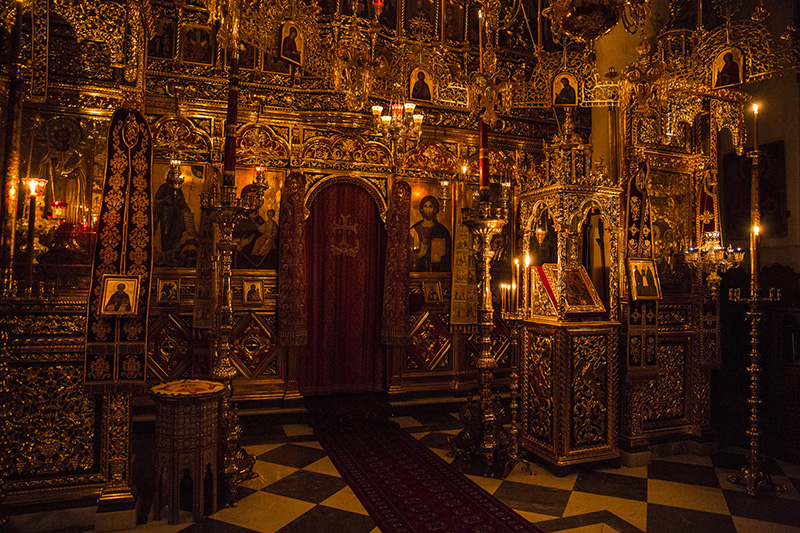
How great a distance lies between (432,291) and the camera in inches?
271

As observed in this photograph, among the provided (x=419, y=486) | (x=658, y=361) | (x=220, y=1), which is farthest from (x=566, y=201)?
(x=220, y=1)

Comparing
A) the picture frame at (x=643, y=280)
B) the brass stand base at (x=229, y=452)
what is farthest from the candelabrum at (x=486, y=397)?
the brass stand base at (x=229, y=452)

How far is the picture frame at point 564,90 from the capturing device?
5000 millimetres

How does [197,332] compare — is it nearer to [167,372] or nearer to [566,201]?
[167,372]

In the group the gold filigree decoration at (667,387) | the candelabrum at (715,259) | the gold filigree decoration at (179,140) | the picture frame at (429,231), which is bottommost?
the gold filigree decoration at (667,387)

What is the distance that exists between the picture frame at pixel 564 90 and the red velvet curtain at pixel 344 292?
113 inches

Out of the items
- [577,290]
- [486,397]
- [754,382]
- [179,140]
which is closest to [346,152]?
[179,140]

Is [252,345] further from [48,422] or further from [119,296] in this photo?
[119,296]

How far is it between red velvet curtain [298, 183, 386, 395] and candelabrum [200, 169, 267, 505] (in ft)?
9.29

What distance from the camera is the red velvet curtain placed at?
6.66 m

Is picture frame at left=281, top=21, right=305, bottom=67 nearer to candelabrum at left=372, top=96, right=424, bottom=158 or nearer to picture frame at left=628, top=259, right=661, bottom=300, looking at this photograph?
candelabrum at left=372, top=96, right=424, bottom=158

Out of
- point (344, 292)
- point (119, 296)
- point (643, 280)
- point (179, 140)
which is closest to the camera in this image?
point (119, 296)

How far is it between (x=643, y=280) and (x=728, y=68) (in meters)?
2.04

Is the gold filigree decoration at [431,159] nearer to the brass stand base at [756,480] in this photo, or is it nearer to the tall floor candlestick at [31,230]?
the tall floor candlestick at [31,230]
